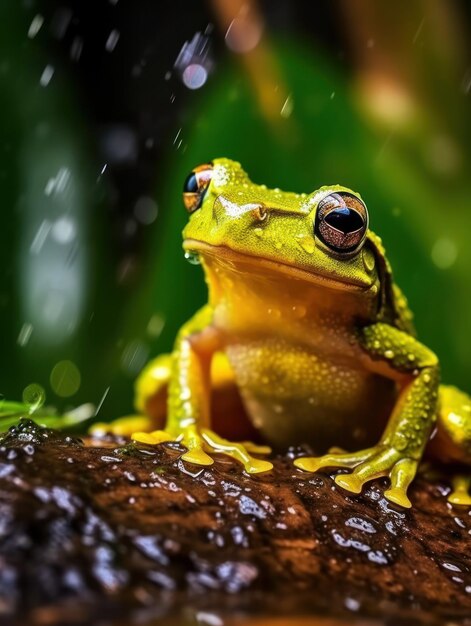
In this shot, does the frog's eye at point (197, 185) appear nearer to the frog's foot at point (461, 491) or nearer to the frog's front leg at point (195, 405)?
the frog's front leg at point (195, 405)

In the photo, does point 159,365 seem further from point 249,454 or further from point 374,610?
point 374,610

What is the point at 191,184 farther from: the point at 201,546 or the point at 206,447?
the point at 201,546

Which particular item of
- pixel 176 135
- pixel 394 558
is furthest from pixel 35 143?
pixel 394 558

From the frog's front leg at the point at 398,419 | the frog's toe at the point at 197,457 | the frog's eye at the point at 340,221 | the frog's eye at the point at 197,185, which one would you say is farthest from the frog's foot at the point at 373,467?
the frog's eye at the point at 197,185

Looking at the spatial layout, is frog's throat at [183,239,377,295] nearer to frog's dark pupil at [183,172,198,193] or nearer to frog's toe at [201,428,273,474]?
frog's dark pupil at [183,172,198,193]

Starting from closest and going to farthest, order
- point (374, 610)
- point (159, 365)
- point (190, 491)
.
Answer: point (374, 610) → point (190, 491) → point (159, 365)

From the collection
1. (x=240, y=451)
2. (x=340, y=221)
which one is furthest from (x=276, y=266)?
(x=240, y=451)
